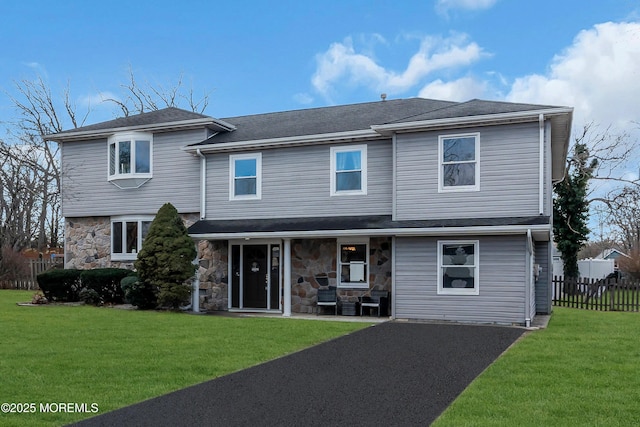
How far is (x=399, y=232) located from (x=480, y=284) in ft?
7.49

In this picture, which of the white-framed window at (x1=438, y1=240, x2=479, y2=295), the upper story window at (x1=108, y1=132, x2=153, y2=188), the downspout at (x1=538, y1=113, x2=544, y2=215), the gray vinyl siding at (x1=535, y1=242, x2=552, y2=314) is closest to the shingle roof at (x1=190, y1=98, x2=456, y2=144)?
the upper story window at (x1=108, y1=132, x2=153, y2=188)

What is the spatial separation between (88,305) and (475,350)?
12.2 meters

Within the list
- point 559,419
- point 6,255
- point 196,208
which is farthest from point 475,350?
point 6,255

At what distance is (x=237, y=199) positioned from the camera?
17766 mm

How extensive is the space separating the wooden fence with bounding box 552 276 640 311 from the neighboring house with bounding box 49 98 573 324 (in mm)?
2582

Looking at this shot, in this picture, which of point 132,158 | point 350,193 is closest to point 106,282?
point 132,158

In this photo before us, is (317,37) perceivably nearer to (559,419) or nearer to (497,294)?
(497,294)

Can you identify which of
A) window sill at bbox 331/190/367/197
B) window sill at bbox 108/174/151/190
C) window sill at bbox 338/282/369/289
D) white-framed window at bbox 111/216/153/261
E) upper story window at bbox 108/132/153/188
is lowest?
window sill at bbox 338/282/369/289

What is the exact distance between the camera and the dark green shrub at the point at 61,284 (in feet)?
60.0

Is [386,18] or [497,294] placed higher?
[386,18]

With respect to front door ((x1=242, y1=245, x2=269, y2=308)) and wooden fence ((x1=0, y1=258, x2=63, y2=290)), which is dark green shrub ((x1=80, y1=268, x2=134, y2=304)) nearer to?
front door ((x1=242, y1=245, x2=269, y2=308))

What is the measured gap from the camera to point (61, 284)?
60.1ft

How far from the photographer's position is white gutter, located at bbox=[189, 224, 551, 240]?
13570 millimetres

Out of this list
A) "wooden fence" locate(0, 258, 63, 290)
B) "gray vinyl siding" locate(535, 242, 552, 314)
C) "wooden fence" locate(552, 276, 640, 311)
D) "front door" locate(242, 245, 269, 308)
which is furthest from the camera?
"wooden fence" locate(0, 258, 63, 290)
